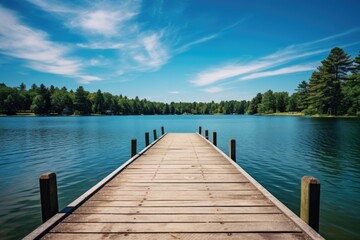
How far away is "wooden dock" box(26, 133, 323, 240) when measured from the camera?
3.81 meters

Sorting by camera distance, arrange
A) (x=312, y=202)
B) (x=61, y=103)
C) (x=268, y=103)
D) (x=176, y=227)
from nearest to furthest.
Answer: (x=176, y=227), (x=312, y=202), (x=61, y=103), (x=268, y=103)

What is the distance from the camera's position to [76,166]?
572 inches

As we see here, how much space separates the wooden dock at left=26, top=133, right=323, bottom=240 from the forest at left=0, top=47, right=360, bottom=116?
72122mm

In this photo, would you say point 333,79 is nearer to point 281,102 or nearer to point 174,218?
point 281,102

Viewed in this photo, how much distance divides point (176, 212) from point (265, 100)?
439ft

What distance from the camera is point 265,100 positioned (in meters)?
127

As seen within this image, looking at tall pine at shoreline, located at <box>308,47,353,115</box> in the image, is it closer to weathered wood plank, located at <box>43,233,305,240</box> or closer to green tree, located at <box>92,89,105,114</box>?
weathered wood plank, located at <box>43,233,305,240</box>

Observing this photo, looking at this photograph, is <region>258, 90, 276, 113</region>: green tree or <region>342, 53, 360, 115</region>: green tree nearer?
<region>342, 53, 360, 115</region>: green tree

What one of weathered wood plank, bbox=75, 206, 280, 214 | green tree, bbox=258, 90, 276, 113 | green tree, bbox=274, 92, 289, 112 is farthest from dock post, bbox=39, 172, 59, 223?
green tree, bbox=274, 92, 289, 112

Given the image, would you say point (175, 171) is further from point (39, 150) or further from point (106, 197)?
point (39, 150)

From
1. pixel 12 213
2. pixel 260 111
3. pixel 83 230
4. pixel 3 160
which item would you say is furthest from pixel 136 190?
pixel 260 111

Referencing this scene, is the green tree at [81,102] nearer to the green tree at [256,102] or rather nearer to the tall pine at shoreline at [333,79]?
the green tree at [256,102]

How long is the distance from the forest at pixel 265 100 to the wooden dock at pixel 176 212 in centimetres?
7212

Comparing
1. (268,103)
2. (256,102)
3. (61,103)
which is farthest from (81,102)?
(268,103)
